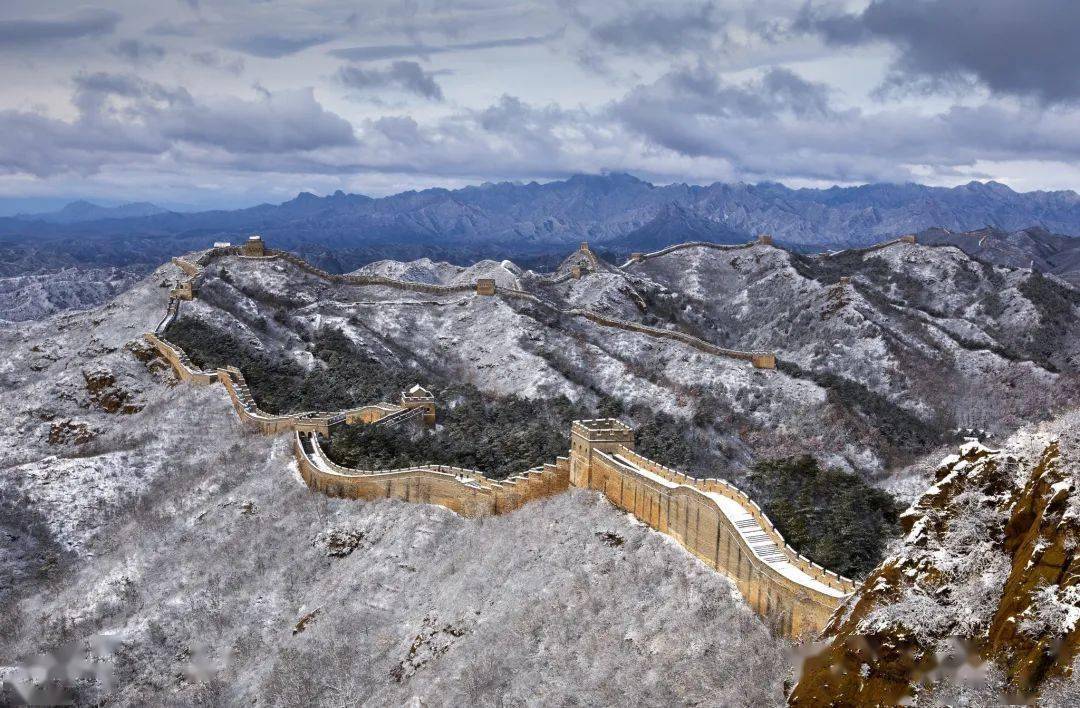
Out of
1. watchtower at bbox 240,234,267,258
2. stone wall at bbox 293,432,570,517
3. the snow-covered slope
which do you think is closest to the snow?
the snow-covered slope

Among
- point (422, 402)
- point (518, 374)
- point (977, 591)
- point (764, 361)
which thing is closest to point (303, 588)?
point (422, 402)

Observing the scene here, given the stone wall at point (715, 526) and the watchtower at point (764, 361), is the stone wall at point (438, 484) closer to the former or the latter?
the stone wall at point (715, 526)

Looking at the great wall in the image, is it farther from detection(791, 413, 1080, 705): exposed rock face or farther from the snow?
detection(791, 413, 1080, 705): exposed rock face

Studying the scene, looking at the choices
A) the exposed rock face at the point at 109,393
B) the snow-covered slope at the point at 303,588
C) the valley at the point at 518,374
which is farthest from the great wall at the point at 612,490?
the exposed rock face at the point at 109,393

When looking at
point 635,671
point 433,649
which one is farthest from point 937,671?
point 433,649

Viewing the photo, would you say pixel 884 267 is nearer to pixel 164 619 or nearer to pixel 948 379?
pixel 948 379

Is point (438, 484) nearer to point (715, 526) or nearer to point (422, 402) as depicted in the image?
point (422, 402)
